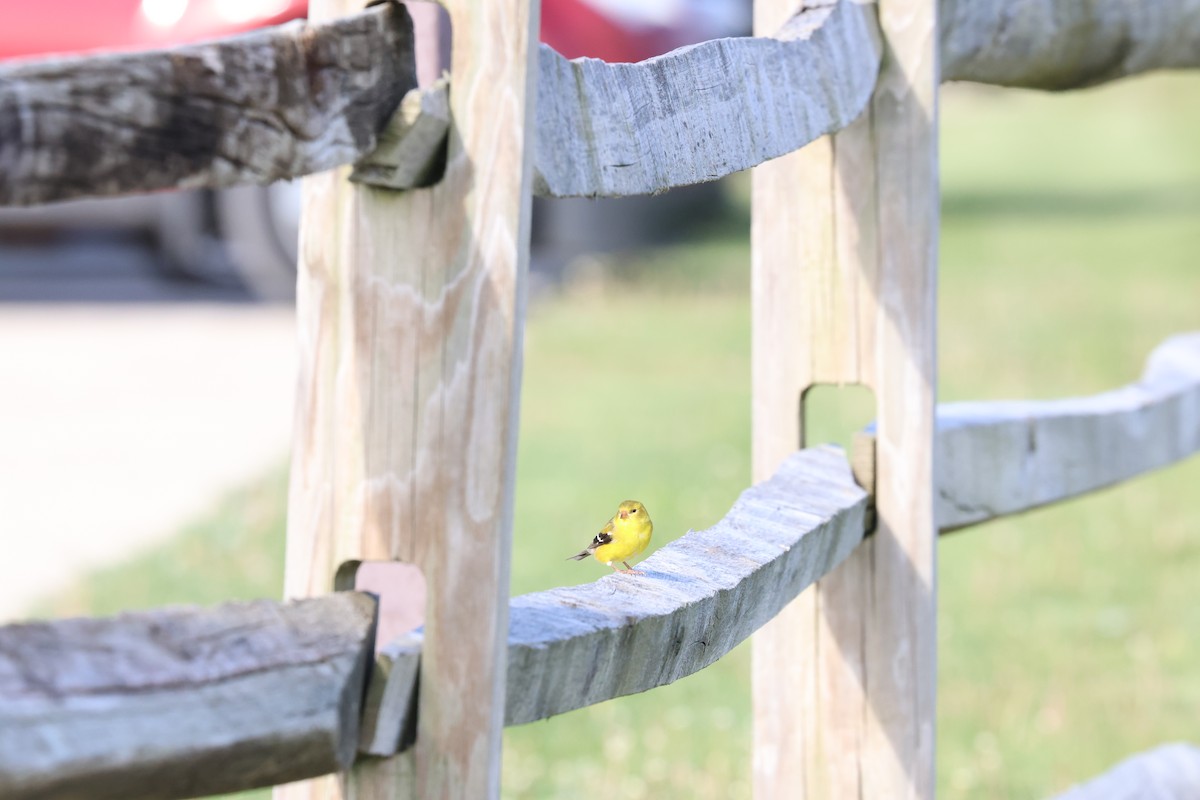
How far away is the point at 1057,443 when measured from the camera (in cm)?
254

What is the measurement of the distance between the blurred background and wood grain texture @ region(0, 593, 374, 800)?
2383mm

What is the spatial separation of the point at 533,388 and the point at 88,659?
7.03m

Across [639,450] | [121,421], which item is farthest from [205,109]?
[121,421]

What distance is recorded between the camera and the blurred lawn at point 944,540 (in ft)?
12.7

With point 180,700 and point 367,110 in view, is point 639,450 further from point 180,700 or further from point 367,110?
point 180,700

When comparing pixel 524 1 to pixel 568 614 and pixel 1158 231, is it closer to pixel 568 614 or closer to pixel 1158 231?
pixel 568 614

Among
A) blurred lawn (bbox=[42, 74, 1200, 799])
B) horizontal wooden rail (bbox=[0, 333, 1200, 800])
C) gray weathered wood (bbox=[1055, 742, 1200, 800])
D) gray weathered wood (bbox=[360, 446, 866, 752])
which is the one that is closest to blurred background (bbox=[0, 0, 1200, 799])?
blurred lawn (bbox=[42, 74, 1200, 799])

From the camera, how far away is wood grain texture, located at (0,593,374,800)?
1.03m

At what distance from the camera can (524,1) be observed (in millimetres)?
Result: 1271

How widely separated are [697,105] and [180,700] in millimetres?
767

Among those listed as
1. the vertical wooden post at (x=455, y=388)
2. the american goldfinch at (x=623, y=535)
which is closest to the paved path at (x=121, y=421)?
the american goldfinch at (x=623, y=535)

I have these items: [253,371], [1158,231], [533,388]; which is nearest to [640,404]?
[533,388]

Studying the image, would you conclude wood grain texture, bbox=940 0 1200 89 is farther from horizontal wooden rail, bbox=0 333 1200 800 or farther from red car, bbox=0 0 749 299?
red car, bbox=0 0 749 299

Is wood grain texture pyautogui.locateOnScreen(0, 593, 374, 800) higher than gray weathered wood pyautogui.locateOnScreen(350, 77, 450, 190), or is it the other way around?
gray weathered wood pyautogui.locateOnScreen(350, 77, 450, 190)
